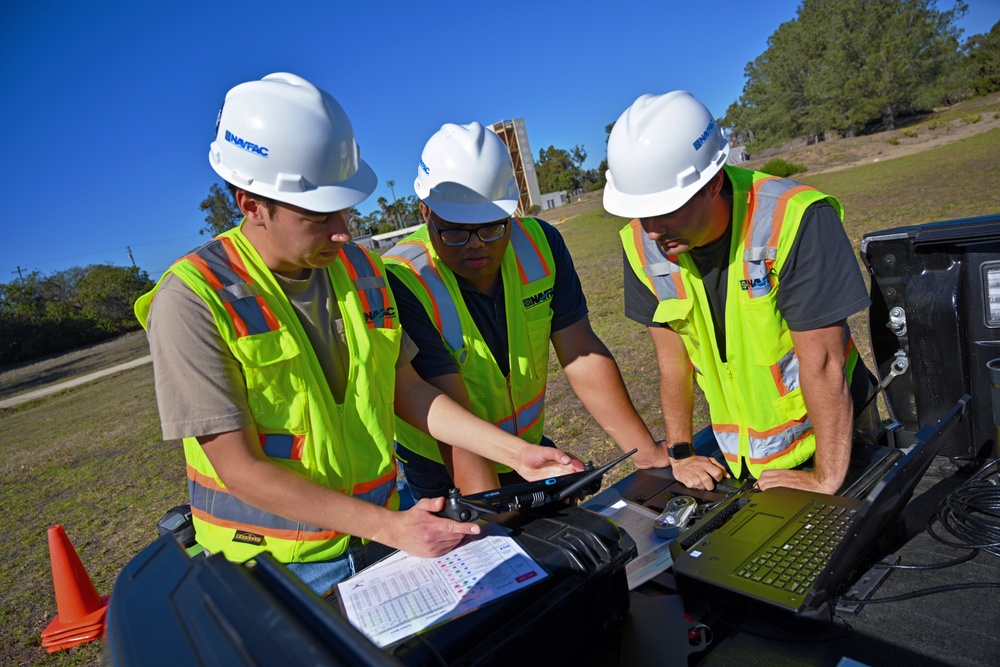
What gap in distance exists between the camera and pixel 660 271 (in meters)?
2.25

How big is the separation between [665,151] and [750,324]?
604 millimetres

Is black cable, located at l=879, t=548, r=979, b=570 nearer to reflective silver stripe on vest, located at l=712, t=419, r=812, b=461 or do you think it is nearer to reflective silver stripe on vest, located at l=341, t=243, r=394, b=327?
reflective silver stripe on vest, located at l=712, t=419, r=812, b=461

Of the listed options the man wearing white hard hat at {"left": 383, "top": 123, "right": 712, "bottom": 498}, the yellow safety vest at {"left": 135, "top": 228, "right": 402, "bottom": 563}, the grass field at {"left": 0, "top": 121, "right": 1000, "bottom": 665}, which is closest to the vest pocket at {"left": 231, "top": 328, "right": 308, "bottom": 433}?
the yellow safety vest at {"left": 135, "top": 228, "right": 402, "bottom": 563}

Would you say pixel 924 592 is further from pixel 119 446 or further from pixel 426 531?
pixel 119 446

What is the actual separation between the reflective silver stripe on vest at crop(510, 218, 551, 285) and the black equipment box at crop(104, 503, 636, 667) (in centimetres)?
111

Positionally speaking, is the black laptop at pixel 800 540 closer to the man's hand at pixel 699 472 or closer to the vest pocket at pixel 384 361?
the man's hand at pixel 699 472

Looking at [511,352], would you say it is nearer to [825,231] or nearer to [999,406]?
[825,231]

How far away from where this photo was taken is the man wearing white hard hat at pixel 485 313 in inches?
90.9

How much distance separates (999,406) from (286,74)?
206 cm

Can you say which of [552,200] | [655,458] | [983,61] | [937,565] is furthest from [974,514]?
[552,200]

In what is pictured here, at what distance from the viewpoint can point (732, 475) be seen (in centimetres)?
221

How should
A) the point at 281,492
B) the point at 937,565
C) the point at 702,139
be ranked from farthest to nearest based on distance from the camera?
the point at 702,139 < the point at 281,492 < the point at 937,565

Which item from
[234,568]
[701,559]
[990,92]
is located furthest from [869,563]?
[990,92]

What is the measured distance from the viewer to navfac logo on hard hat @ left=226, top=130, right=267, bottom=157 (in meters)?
1.73
